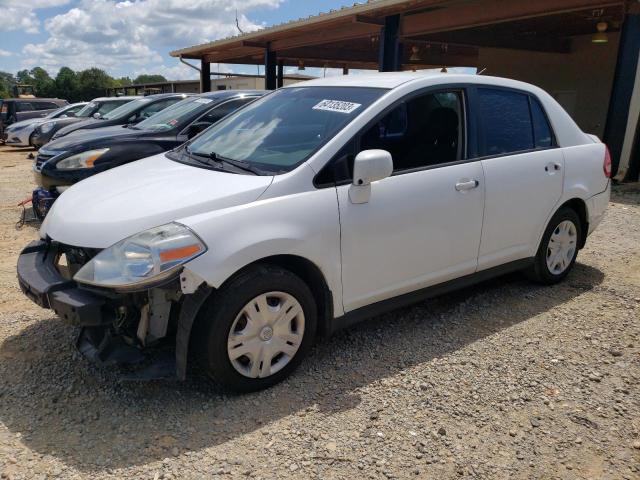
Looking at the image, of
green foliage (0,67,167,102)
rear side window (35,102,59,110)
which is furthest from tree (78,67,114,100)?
rear side window (35,102,59,110)

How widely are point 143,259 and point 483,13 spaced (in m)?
10.3

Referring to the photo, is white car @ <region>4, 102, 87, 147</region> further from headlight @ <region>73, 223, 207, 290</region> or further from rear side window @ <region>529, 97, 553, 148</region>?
headlight @ <region>73, 223, 207, 290</region>

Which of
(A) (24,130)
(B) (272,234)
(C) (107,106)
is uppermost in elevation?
(C) (107,106)

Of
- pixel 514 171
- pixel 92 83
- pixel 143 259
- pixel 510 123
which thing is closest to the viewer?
pixel 143 259

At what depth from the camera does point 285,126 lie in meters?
3.48

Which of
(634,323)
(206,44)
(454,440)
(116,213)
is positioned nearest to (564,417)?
(454,440)

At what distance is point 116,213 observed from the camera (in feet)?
9.21

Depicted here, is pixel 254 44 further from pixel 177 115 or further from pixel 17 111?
pixel 177 115

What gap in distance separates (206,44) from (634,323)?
18197 mm

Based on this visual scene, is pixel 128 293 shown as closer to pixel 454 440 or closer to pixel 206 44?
pixel 454 440

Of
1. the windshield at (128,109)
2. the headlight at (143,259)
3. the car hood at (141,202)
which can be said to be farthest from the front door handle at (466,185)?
the windshield at (128,109)

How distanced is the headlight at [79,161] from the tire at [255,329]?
382cm

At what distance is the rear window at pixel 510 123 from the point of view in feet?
12.5

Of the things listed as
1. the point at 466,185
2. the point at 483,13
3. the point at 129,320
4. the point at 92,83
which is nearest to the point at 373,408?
the point at 129,320
